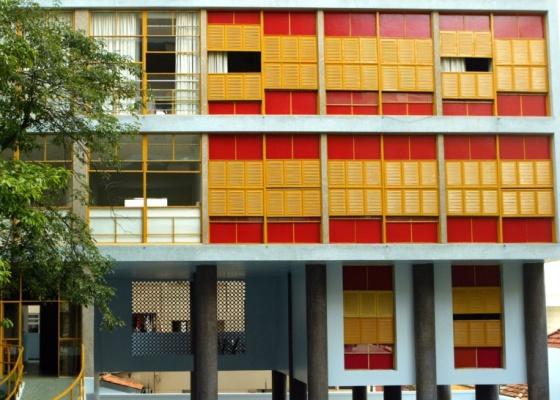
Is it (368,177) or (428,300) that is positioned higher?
(368,177)

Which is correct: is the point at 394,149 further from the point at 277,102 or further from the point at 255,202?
the point at 255,202

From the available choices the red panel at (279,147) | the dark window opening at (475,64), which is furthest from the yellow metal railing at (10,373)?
the dark window opening at (475,64)

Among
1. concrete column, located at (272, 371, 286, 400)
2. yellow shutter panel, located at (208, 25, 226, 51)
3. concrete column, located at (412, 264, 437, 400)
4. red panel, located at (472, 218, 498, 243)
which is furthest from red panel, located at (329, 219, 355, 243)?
concrete column, located at (272, 371, 286, 400)

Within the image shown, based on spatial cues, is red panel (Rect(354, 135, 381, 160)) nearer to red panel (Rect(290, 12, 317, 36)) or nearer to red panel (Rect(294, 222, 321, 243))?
red panel (Rect(294, 222, 321, 243))

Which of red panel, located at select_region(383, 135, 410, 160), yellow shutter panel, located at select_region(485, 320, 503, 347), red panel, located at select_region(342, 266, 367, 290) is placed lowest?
yellow shutter panel, located at select_region(485, 320, 503, 347)

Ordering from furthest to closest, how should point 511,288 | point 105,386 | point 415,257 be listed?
point 105,386, point 511,288, point 415,257

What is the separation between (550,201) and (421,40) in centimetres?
608

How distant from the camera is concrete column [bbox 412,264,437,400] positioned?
28344mm

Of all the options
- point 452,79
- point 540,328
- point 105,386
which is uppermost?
point 452,79

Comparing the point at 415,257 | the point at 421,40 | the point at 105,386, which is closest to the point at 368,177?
the point at 415,257

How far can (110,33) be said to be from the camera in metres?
28.3

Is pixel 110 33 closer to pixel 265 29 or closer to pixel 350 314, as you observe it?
pixel 265 29

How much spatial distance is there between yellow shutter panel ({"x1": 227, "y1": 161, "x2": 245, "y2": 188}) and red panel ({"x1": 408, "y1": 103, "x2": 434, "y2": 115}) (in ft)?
17.0

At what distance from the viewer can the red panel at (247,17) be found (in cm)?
2820
